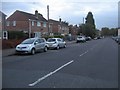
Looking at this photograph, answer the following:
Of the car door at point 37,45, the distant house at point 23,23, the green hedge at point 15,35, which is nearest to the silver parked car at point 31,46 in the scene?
the car door at point 37,45

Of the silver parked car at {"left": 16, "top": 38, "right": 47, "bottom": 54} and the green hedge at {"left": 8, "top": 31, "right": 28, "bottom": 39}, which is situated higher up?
the green hedge at {"left": 8, "top": 31, "right": 28, "bottom": 39}

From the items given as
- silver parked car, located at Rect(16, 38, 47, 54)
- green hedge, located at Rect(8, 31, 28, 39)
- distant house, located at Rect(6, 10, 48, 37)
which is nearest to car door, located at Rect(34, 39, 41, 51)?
silver parked car, located at Rect(16, 38, 47, 54)

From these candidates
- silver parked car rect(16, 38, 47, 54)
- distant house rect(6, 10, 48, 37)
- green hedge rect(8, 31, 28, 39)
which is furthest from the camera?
distant house rect(6, 10, 48, 37)

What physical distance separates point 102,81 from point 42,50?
17.9 meters

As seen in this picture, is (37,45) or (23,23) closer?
(37,45)

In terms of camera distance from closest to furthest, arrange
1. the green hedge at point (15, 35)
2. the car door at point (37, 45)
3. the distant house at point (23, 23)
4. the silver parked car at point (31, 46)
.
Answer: the silver parked car at point (31, 46) < the car door at point (37, 45) < the green hedge at point (15, 35) < the distant house at point (23, 23)

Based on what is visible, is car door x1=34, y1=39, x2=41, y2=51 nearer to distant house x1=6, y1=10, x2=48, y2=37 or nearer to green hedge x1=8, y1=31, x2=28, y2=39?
green hedge x1=8, y1=31, x2=28, y2=39

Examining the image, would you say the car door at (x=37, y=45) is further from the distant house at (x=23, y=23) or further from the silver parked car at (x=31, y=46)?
the distant house at (x=23, y=23)

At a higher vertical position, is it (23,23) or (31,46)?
(23,23)

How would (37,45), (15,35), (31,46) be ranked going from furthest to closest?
(15,35)
(37,45)
(31,46)

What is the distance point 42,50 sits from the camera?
26766 mm

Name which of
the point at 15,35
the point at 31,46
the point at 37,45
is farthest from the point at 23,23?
the point at 31,46

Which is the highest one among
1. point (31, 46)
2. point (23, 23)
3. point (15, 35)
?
point (23, 23)

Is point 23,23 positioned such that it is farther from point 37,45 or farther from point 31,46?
point 31,46
